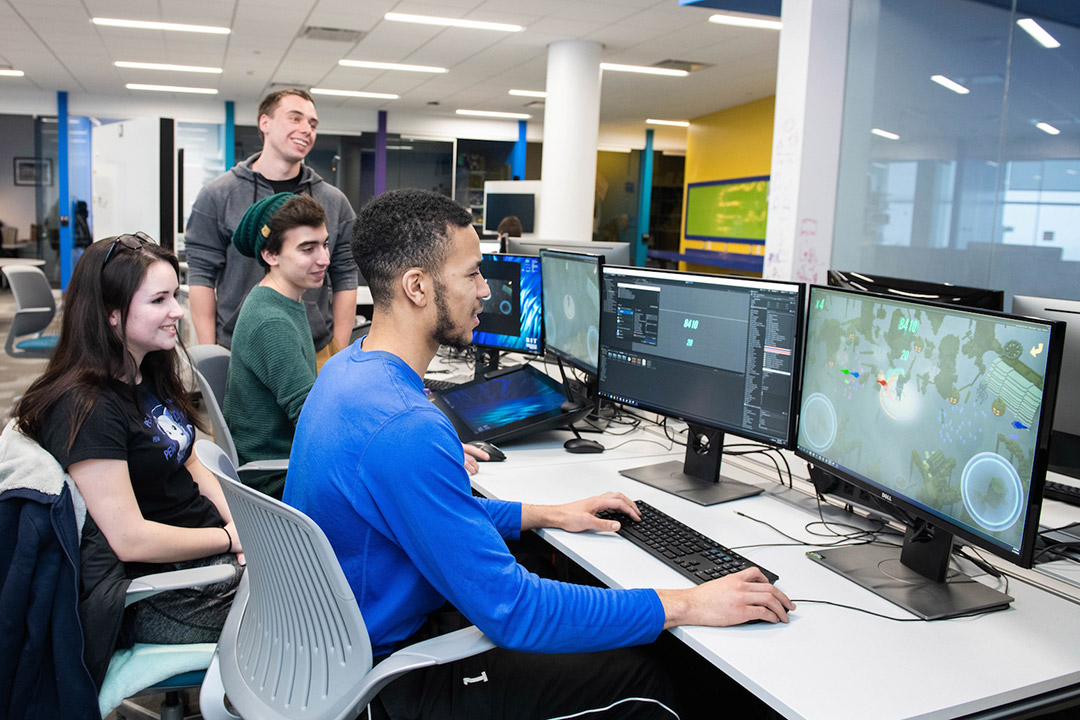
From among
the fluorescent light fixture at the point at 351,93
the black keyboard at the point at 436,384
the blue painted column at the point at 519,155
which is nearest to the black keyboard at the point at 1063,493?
the black keyboard at the point at 436,384

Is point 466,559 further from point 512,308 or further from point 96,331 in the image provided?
point 512,308

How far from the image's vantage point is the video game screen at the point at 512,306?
278cm

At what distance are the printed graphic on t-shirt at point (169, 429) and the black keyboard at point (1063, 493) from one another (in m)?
2.02

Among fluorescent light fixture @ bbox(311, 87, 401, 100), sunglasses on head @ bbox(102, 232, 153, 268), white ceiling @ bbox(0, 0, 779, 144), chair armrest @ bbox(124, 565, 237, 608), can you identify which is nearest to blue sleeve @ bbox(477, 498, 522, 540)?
chair armrest @ bbox(124, 565, 237, 608)

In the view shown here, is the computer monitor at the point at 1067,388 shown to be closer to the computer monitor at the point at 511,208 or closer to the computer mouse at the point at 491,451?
the computer mouse at the point at 491,451

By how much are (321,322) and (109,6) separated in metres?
5.27

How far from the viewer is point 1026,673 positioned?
1.16m

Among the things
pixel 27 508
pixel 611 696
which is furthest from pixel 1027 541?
pixel 27 508

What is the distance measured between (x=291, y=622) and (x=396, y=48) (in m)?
7.58

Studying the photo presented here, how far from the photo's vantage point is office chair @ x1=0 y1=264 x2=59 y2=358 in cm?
491

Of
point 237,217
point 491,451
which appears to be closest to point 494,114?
point 237,217

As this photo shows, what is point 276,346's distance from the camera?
2.15 meters

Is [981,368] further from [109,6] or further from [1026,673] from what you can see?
[109,6]

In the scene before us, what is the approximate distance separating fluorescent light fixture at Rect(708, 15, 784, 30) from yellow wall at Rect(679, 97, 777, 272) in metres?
3.43
